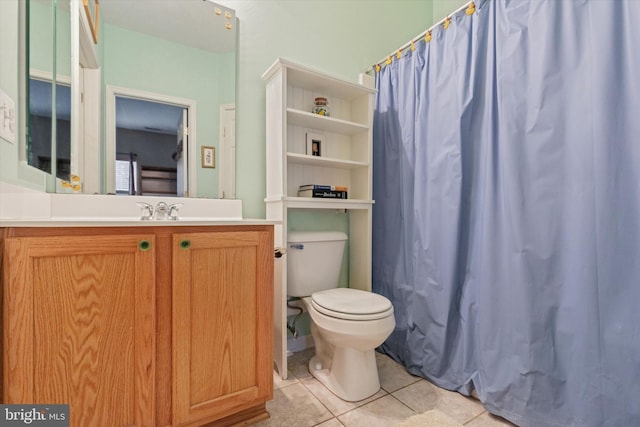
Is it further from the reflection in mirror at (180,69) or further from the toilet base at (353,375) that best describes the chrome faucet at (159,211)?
the toilet base at (353,375)

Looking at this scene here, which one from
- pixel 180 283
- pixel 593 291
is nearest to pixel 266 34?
pixel 180 283

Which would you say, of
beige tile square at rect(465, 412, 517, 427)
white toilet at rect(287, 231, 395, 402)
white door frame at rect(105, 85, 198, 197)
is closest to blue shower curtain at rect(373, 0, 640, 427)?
beige tile square at rect(465, 412, 517, 427)

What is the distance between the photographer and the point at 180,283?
1.02 meters

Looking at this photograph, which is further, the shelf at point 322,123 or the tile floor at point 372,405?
the shelf at point 322,123

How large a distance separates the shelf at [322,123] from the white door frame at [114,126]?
564mm

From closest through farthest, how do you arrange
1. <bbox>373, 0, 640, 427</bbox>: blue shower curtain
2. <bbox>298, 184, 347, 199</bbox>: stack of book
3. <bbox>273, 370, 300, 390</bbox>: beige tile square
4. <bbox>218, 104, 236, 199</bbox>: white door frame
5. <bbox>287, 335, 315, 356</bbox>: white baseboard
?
<bbox>373, 0, 640, 427</bbox>: blue shower curtain, <bbox>273, 370, 300, 390</bbox>: beige tile square, <bbox>218, 104, 236, 199</bbox>: white door frame, <bbox>298, 184, 347, 199</bbox>: stack of book, <bbox>287, 335, 315, 356</bbox>: white baseboard

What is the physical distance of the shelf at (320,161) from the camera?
66.7 inches

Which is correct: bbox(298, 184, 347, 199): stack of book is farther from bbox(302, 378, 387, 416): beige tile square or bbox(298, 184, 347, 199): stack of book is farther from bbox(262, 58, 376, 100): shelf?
bbox(302, 378, 387, 416): beige tile square

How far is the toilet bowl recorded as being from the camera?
133cm

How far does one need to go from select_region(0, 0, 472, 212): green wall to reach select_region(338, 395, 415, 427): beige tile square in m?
1.13

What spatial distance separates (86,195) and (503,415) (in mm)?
2061

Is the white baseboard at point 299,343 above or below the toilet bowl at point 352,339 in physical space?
below

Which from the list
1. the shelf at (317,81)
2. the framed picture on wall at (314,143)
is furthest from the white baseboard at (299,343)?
the shelf at (317,81)

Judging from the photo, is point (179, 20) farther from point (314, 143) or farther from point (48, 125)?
point (314, 143)
